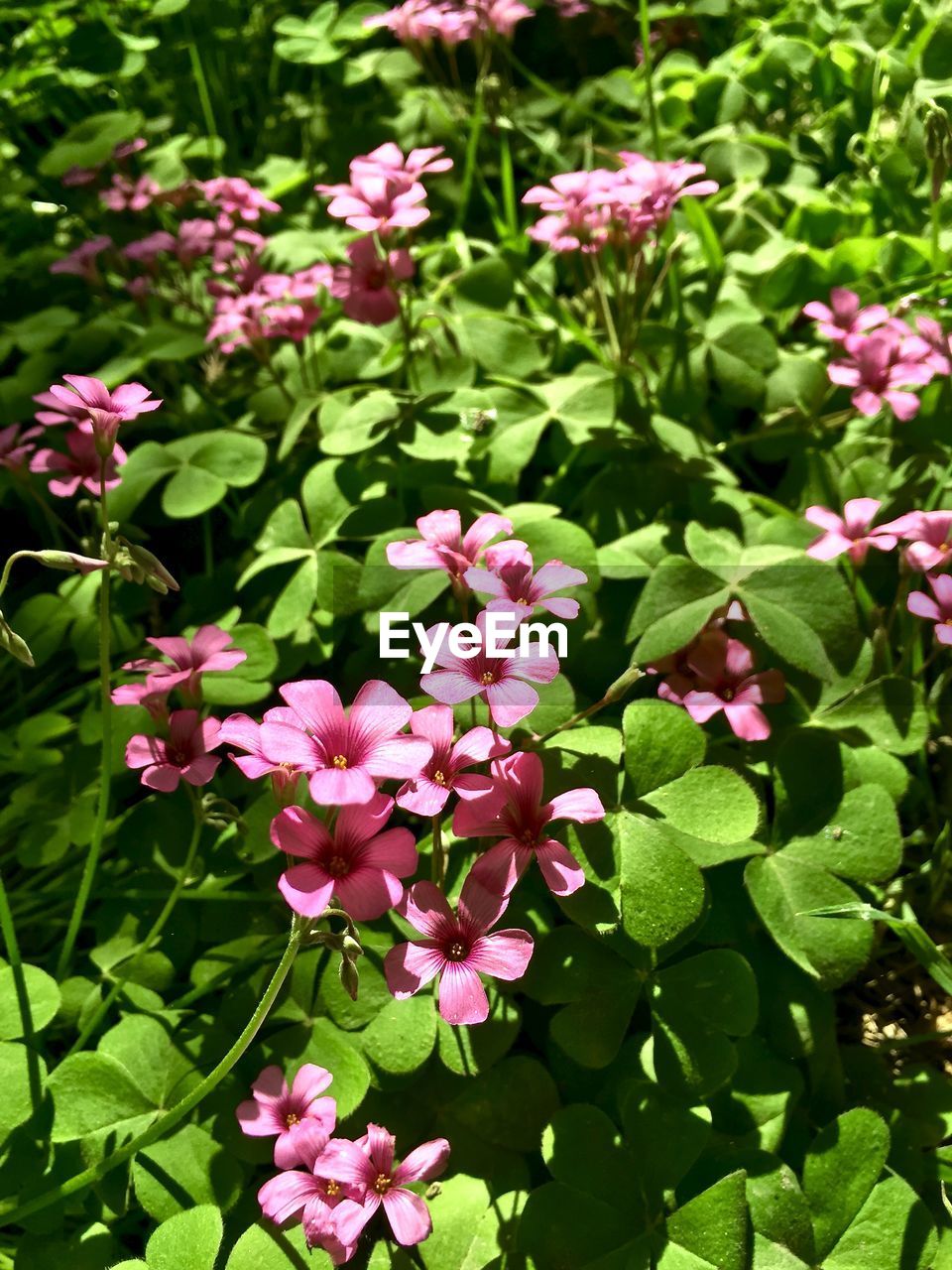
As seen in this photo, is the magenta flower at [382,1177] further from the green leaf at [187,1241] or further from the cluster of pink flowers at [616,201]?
the cluster of pink flowers at [616,201]

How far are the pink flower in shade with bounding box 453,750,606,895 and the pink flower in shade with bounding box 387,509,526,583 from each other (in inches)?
8.8

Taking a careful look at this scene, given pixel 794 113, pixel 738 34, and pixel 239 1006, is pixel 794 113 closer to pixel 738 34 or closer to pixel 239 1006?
pixel 738 34

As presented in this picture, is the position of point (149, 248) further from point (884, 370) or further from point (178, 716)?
point (884, 370)

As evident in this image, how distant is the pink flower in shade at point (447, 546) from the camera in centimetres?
111

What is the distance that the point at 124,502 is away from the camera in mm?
1733

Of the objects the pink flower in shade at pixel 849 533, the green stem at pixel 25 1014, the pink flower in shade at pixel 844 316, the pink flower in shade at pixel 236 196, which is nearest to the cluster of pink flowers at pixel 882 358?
the pink flower in shade at pixel 844 316

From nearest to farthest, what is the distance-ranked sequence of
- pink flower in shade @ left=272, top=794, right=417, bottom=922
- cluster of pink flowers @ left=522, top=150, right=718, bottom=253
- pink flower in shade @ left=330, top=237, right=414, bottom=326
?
pink flower in shade @ left=272, top=794, right=417, bottom=922
cluster of pink flowers @ left=522, top=150, right=718, bottom=253
pink flower in shade @ left=330, top=237, right=414, bottom=326

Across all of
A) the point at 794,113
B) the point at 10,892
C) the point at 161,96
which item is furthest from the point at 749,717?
the point at 161,96

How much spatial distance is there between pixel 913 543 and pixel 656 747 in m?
0.50

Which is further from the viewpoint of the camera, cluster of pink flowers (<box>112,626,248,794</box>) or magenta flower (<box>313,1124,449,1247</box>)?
cluster of pink flowers (<box>112,626,248,794</box>)

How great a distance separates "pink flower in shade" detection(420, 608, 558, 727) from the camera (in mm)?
969

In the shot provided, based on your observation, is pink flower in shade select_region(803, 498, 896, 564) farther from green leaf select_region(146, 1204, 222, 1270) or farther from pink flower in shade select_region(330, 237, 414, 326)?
green leaf select_region(146, 1204, 222, 1270)

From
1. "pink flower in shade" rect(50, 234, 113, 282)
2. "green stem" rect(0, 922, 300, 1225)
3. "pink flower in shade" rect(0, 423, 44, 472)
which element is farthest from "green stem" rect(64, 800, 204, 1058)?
"pink flower in shade" rect(50, 234, 113, 282)

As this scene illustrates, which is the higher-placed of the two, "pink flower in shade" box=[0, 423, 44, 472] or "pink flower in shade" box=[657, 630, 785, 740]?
"pink flower in shade" box=[0, 423, 44, 472]
